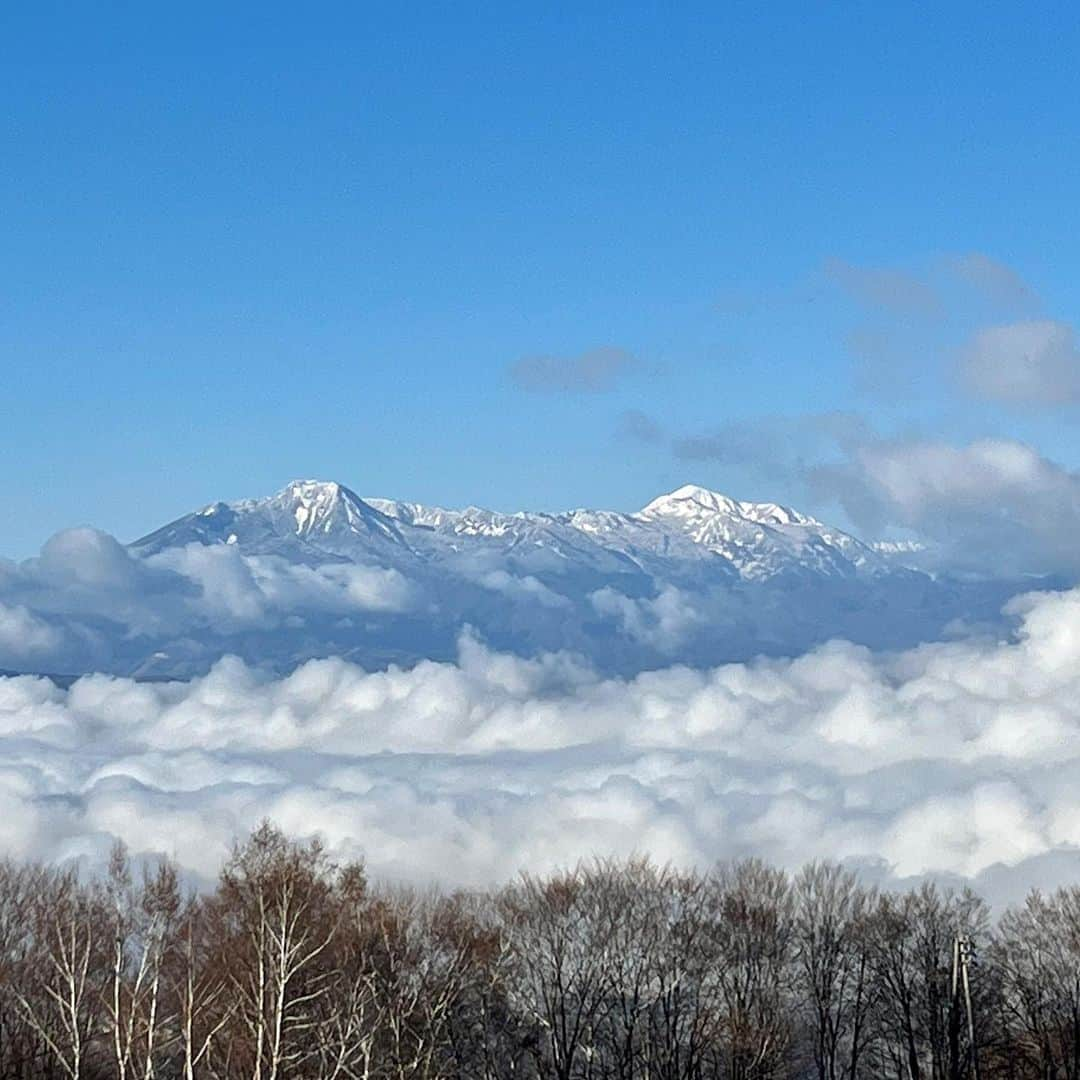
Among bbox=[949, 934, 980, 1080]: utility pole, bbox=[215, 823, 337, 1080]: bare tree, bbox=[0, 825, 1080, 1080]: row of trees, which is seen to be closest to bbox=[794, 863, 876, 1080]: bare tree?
bbox=[0, 825, 1080, 1080]: row of trees

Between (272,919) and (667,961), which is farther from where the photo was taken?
(667,961)

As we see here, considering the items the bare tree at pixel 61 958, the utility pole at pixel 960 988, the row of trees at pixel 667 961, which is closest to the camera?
the bare tree at pixel 61 958

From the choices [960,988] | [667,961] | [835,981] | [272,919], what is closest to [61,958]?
Result: [272,919]

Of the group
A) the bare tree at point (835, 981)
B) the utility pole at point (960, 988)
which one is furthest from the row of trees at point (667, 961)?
the utility pole at point (960, 988)

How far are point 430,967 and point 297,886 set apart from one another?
10.9 meters

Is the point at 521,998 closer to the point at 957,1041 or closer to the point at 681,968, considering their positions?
the point at 681,968

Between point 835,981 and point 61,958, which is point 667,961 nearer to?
point 835,981

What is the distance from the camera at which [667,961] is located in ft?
280

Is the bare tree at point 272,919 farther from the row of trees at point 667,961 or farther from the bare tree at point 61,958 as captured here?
the bare tree at point 61,958

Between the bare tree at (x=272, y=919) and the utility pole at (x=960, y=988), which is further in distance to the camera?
the utility pole at (x=960, y=988)

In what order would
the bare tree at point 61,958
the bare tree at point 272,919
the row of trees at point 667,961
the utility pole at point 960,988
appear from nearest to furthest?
the bare tree at point 272,919 → the bare tree at point 61,958 → the utility pole at point 960,988 → the row of trees at point 667,961

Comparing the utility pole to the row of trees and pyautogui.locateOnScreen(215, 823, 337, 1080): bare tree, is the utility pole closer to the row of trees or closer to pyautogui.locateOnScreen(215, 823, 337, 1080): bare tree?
the row of trees

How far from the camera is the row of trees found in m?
73.9

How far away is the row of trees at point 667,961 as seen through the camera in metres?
73.9
